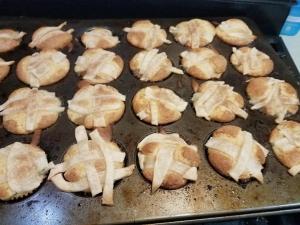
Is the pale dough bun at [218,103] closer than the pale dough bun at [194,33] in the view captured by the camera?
Yes

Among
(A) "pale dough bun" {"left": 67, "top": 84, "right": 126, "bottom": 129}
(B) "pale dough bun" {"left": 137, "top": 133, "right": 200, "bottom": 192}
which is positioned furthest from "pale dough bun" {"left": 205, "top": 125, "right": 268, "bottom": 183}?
(A) "pale dough bun" {"left": 67, "top": 84, "right": 126, "bottom": 129}

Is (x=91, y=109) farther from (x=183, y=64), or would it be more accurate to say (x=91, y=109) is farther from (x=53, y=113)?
(x=183, y=64)

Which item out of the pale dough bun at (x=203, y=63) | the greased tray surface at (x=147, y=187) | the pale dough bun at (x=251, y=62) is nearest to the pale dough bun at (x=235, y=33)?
the pale dough bun at (x=251, y=62)

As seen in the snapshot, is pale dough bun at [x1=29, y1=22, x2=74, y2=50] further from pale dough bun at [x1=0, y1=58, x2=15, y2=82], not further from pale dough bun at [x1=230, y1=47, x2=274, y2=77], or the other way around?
pale dough bun at [x1=230, y1=47, x2=274, y2=77]

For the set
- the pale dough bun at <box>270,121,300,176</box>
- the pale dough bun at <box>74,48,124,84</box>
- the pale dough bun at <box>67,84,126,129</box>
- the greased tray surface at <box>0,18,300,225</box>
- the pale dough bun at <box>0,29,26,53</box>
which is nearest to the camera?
the greased tray surface at <box>0,18,300,225</box>

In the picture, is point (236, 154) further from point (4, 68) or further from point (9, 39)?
point (9, 39)

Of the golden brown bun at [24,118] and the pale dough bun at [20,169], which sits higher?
the golden brown bun at [24,118]

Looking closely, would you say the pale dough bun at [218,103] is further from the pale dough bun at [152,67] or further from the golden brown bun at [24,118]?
the golden brown bun at [24,118]
